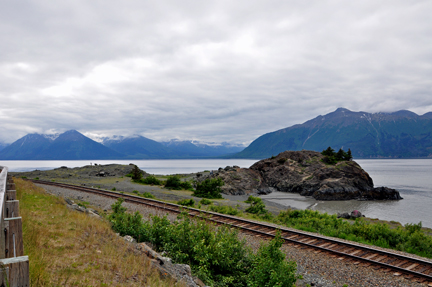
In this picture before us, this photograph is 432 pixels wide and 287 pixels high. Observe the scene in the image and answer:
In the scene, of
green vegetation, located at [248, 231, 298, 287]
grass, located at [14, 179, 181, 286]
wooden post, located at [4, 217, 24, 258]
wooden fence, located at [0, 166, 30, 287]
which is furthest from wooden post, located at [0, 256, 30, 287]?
green vegetation, located at [248, 231, 298, 287]

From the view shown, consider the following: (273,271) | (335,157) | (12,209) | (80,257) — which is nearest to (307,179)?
(335,157)

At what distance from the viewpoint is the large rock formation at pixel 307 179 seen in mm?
44406

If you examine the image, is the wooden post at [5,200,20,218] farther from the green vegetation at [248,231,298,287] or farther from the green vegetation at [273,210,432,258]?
the green vegetation at [273,210,432,258]

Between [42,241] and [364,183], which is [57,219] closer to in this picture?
[42,241]

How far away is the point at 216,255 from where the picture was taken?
850 cm

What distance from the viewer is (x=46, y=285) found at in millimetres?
4281

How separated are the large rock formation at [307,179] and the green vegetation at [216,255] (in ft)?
117

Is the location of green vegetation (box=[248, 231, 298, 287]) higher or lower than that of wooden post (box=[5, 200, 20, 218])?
lower

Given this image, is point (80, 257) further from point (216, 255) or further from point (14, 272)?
point (14, 272)

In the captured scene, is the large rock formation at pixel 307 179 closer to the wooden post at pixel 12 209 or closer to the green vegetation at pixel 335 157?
the green vegetation at pixel 335 157

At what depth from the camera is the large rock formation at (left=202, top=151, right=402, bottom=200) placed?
44406 millimetres

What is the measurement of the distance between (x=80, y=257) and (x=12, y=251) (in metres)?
3.27

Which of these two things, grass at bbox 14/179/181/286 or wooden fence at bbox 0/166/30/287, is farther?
grass at bbox 14/179/181/286

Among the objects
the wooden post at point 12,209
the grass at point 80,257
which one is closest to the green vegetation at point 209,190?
the grass at point 80,257
